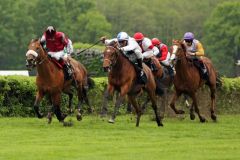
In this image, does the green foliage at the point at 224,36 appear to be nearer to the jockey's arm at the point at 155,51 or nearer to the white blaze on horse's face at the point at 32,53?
the jockey's arm at the point at 155,51

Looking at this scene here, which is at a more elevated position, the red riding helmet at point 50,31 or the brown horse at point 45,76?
the red riding helmet at point 50,31

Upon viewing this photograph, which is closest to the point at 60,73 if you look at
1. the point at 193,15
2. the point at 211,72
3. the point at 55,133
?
the point at 55,133

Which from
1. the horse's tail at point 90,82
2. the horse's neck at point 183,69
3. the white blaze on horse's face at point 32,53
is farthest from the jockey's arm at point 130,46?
the horse's tail at point 90,82

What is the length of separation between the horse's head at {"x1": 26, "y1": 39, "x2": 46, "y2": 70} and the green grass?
1.36 meters

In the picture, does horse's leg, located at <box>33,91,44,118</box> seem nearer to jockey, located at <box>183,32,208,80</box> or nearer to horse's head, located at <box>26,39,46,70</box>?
horse's head, located at <box>26,39,46,70</box>

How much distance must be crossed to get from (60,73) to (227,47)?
73109mm

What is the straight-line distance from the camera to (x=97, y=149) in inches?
609

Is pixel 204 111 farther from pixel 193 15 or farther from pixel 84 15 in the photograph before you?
pixel 193 15

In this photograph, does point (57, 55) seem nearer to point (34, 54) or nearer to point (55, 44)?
point (55, 44)

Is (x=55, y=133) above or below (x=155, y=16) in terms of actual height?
below

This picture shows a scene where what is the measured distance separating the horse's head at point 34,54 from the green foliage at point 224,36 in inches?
2755

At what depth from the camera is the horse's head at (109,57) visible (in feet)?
68.2

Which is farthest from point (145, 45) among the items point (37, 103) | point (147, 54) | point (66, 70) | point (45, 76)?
point (37, 103)

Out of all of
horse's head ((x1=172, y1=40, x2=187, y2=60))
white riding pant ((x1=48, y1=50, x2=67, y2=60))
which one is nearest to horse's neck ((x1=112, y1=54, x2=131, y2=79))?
white riding pant ((x1=48, y1=50, x2=67, y2=60))
